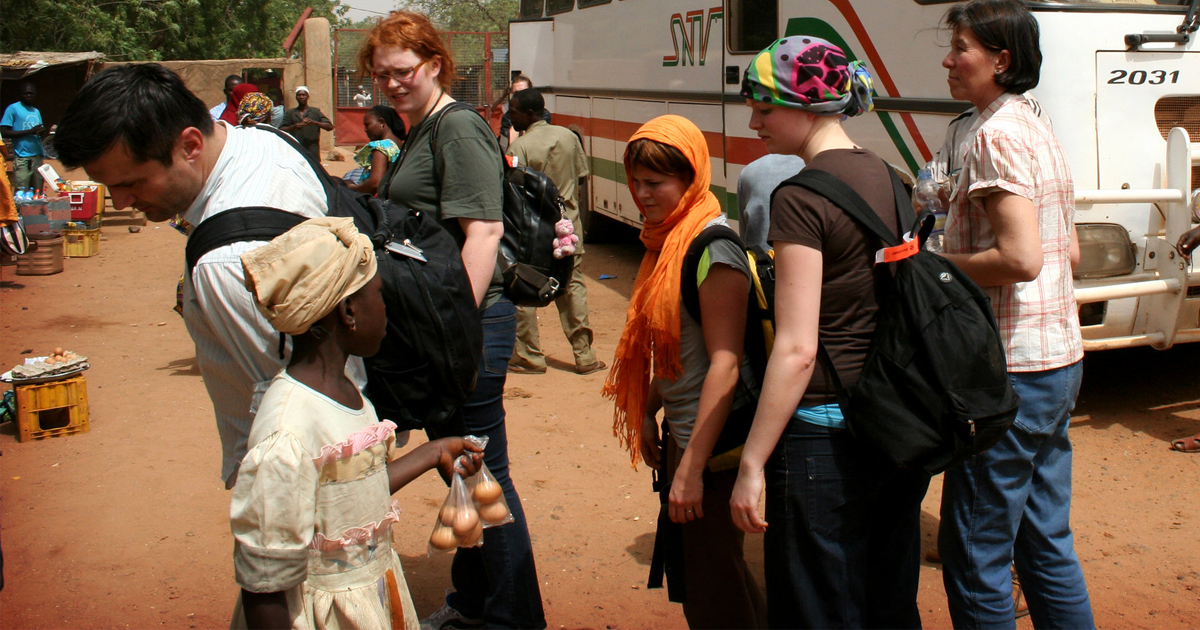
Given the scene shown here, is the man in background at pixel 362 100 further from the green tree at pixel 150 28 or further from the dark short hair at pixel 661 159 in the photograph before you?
the dark short hair at pixel 661 159

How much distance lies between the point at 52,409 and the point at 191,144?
4474 millimetres

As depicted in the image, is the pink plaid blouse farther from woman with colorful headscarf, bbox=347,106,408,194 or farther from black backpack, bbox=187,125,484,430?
woman with colorful headscarf, bbox=347,106,408,194

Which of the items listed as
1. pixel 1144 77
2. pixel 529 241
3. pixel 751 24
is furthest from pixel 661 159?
pixel 751 24

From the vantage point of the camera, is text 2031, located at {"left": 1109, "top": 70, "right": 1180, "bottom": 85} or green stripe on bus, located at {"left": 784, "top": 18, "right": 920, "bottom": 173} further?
green stripe on bus, located at {"left": 784, "top": 18, "right": 920, "bottom": 173}

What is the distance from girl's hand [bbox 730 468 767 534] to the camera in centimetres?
214

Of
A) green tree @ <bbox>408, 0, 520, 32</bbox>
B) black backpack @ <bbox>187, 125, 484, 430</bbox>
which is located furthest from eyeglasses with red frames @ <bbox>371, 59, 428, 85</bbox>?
green tree @ <bbox>408, 0, 520, 32</bbox>

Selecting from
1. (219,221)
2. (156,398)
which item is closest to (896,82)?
(219,221)

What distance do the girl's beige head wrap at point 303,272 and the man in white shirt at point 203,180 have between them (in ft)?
0.39

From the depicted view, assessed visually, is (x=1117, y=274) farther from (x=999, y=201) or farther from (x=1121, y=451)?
(x=999, y=201)

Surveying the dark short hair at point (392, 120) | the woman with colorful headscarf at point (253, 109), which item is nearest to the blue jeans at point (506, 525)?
the dark short hair at point (392, 120)

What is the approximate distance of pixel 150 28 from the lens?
24.8 metres

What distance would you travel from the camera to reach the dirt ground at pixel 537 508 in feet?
11.9

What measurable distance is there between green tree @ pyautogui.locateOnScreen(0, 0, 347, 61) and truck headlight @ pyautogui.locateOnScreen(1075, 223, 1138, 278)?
23453mm

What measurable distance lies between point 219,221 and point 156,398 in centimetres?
504
